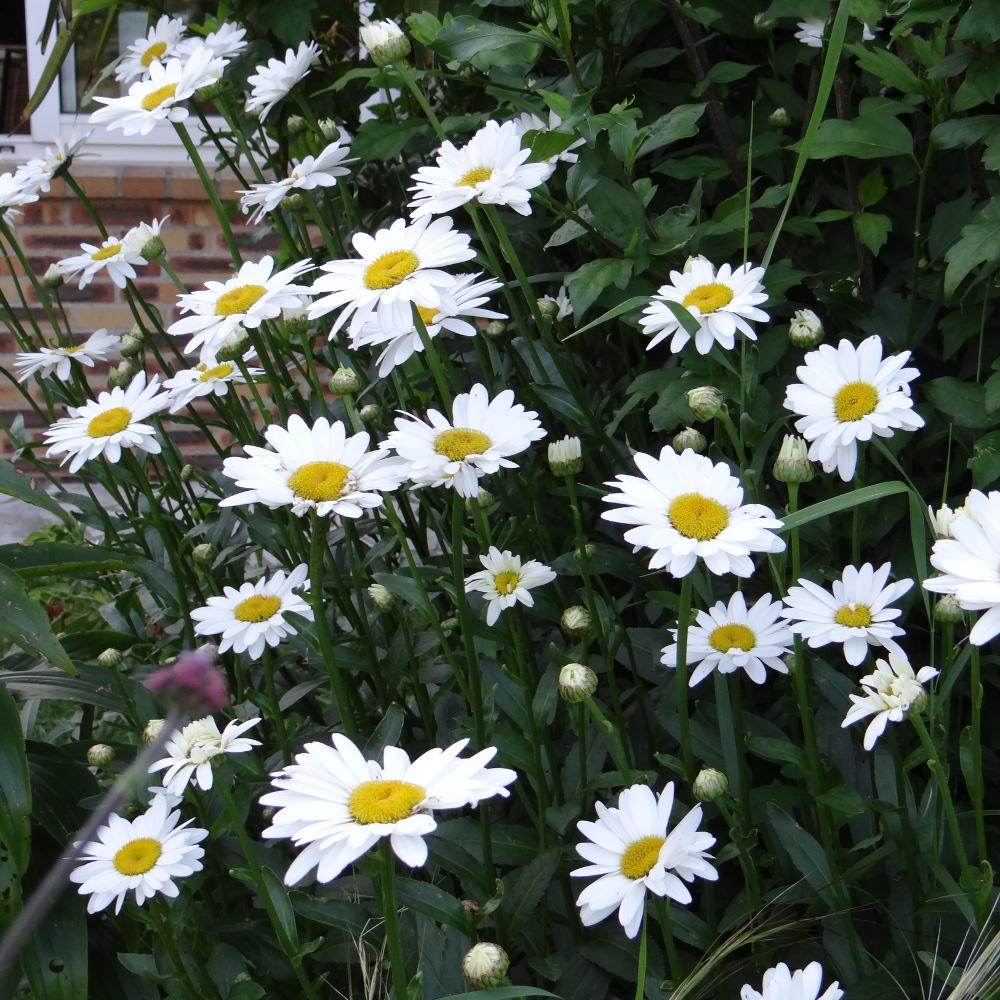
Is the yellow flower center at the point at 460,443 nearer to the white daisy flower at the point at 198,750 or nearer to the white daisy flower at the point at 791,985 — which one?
the white daisy flower at the point at 198,750

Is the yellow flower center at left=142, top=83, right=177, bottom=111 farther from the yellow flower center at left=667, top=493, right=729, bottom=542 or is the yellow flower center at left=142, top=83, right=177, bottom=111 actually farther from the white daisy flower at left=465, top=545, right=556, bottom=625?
the yellow flower center at left=667, top=493, right=729, bottom=542

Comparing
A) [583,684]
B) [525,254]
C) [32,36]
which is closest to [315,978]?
[583,684]

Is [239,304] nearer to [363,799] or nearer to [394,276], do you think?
[394,276]

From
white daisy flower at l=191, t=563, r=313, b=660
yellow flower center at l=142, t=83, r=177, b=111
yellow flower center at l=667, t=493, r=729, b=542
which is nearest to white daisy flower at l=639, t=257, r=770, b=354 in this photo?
yellow flower center at l=667, t=493, r=729, b=542

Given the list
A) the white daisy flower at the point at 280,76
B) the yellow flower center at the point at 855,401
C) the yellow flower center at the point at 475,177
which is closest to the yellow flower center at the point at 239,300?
the yellow flower center at the point at 475,177

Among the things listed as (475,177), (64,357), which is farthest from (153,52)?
(475,177)

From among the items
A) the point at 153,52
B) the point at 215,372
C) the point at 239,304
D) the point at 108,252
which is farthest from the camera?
the point at 153,52
